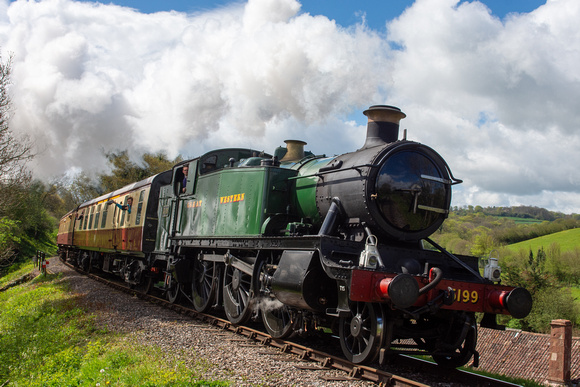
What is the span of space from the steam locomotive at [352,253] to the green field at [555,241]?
6574 cm

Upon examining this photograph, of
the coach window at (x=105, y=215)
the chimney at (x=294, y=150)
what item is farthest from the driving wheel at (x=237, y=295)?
the coach window at (x=105, y=215)

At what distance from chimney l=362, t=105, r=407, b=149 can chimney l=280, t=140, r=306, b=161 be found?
2.29m

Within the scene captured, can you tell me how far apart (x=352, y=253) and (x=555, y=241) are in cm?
7085

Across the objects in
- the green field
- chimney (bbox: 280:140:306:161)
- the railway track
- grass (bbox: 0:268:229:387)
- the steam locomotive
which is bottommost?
grass (bbox: 0:268:229:387)

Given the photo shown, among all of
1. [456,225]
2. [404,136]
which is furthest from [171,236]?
[456,225]

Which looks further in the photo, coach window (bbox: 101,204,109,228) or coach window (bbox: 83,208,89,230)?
coach window (bbox: 83,208,89,230)

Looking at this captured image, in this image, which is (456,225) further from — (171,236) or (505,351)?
(171,236)

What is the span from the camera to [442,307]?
5887mm

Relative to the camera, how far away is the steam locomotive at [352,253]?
587 centimetres

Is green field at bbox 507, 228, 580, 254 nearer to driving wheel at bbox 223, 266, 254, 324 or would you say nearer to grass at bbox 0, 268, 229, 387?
driving wheel at bbox 223, 266, 254, 324

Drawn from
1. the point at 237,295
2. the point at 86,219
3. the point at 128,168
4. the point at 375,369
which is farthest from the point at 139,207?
the point at 128,168

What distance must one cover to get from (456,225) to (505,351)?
58.1m

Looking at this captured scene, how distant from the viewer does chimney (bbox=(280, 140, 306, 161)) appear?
9.48m

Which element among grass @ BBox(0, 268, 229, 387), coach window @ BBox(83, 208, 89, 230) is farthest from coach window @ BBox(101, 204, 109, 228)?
grass @ BBox(0, 268, 229, 387)
